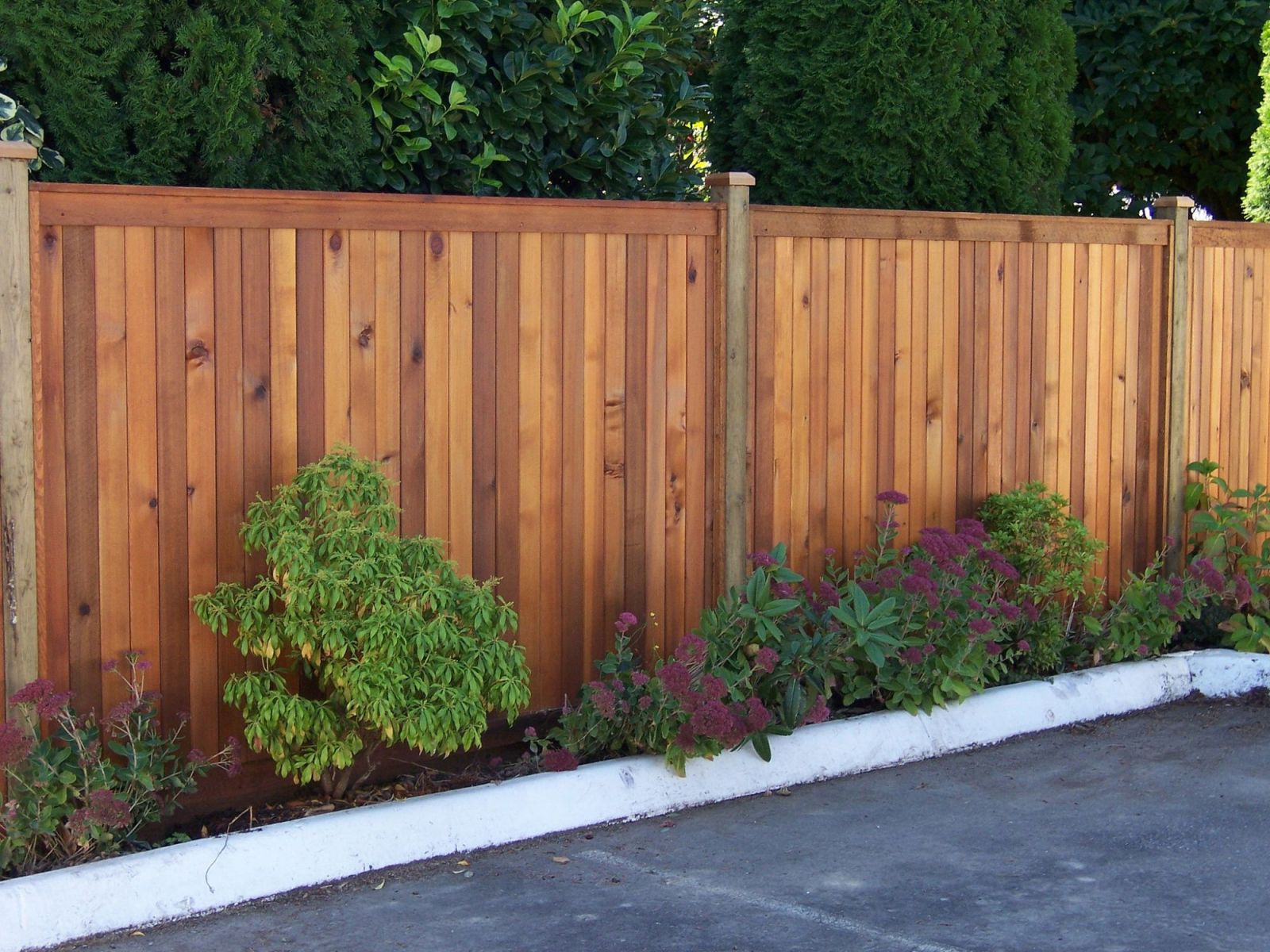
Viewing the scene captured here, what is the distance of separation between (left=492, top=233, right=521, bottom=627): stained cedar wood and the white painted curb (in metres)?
0.79

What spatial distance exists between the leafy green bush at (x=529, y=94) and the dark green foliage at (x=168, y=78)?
1.86 feet

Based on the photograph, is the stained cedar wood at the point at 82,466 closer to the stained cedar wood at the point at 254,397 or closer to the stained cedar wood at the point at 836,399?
the stained cedar wood at the point at 254,397

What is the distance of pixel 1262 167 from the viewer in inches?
370

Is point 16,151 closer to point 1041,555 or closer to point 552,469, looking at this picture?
point 552,469

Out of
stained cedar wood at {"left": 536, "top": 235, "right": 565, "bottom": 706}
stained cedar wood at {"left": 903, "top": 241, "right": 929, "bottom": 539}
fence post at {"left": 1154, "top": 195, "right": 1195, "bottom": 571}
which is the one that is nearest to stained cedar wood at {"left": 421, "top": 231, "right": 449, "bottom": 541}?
stained cedar wood at {"left": 536, "top": 235, "right": 565, "bottom": 706}

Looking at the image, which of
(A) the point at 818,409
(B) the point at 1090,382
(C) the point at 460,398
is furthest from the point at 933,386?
(C) the point at 460,398

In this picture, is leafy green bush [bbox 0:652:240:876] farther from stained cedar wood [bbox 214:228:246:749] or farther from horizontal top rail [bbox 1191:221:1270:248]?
horizontal top rail [bbox 1191:221:1270:248]

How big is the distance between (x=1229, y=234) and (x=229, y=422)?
543 centimetres

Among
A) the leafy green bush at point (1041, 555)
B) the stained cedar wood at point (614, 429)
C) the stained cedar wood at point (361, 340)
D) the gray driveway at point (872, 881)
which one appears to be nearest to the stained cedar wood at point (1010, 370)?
the leafy green bush at point (1041, 555)

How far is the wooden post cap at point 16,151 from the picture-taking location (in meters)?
4.38

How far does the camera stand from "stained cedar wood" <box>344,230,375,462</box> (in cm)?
516

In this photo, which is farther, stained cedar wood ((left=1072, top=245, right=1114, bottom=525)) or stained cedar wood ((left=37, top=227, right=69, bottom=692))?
stained cedar wood ((left=1072, top=245, right=1114, bottom=525))

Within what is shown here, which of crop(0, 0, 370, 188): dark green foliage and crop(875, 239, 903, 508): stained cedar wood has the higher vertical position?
crop(0, 0, 370, 188): dark green foliage

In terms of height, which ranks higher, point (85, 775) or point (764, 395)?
point (764, 395)
